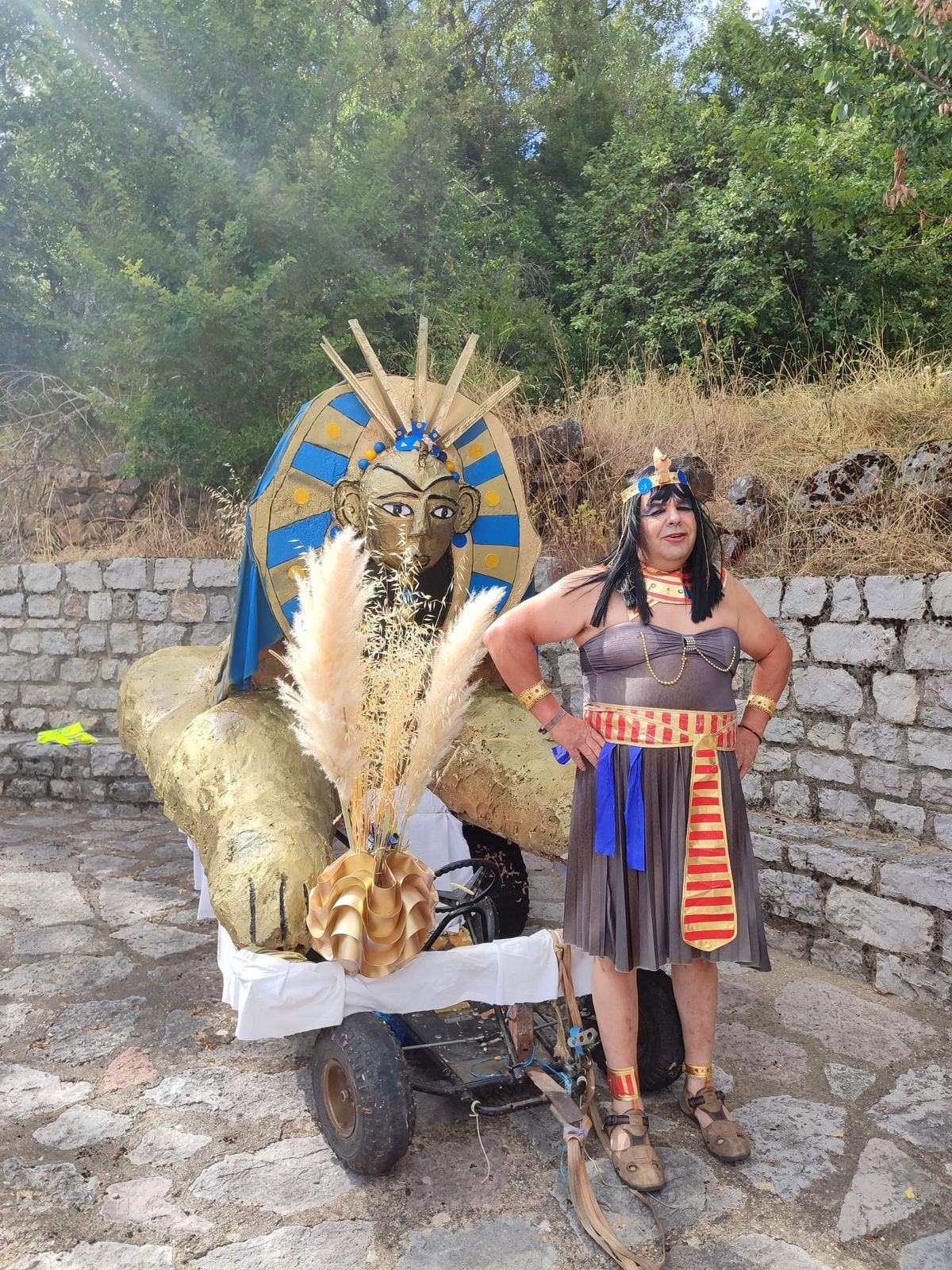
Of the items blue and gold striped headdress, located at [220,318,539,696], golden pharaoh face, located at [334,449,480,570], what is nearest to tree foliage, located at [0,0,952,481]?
blue and gold striped headdress, located at [220,318,539,696]

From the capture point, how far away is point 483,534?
2713 mm

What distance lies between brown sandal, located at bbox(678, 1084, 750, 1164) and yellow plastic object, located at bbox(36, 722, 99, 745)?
469cm

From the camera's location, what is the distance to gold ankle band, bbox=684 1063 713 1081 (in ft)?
7.38

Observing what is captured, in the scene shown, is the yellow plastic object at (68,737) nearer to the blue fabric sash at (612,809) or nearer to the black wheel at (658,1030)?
the black wheel at (658,1030)

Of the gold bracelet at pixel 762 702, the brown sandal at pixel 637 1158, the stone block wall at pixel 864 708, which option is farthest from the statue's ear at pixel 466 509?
the stone block wall at pixel 864 708

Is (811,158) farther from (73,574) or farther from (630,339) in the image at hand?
(73,574)

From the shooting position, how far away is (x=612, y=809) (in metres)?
2.09

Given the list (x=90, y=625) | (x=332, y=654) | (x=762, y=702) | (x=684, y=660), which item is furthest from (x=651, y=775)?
(x=90, y=625)

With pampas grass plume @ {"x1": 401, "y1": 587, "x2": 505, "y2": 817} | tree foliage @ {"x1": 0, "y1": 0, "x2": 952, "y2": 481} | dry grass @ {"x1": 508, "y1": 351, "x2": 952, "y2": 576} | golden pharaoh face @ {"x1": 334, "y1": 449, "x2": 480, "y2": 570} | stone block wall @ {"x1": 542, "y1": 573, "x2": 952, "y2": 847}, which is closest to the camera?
pampas grass plume @ {"x1": 401, "y1": 587, "x2": 505, "y2": 817}

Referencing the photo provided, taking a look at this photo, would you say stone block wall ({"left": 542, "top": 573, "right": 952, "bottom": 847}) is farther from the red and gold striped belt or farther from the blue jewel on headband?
the blue jewel on headband

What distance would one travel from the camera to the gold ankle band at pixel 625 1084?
7.04ft

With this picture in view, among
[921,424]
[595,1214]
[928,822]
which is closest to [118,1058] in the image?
[595,1214]

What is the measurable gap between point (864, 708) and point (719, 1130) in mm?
1945

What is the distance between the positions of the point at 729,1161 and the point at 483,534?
1.68m
